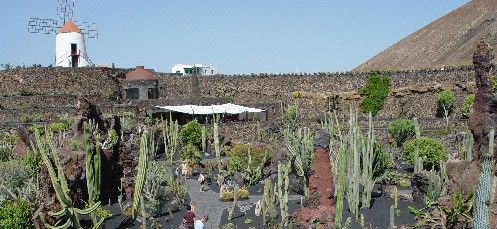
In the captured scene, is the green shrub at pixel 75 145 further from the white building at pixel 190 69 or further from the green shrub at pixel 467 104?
the white building at pixel 190 69

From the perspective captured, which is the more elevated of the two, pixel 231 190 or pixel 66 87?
pixel 66 87

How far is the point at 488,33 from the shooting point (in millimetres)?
59656

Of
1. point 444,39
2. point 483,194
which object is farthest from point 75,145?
point 444,39

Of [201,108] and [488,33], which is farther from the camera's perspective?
[488,33]

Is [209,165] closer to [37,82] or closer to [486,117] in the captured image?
[486,117]

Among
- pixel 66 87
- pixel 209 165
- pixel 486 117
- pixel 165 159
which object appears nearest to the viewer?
pixel 486 117

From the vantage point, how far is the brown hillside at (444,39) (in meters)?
61.9

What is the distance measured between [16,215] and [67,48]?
29.8 meters

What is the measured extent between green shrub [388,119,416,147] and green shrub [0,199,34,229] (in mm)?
18254

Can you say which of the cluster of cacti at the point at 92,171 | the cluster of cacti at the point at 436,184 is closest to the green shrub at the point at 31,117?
the cluster of cacti at the point at 92,171

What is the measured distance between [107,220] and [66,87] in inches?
868

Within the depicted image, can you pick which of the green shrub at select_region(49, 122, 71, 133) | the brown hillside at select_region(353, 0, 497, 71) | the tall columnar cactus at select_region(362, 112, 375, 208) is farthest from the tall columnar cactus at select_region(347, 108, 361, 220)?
the brown hillside at select_region(353, 0, 497, 71)

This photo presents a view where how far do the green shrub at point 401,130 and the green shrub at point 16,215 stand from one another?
59.9 feet

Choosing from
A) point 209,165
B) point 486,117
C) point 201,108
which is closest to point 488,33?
point 201,108
